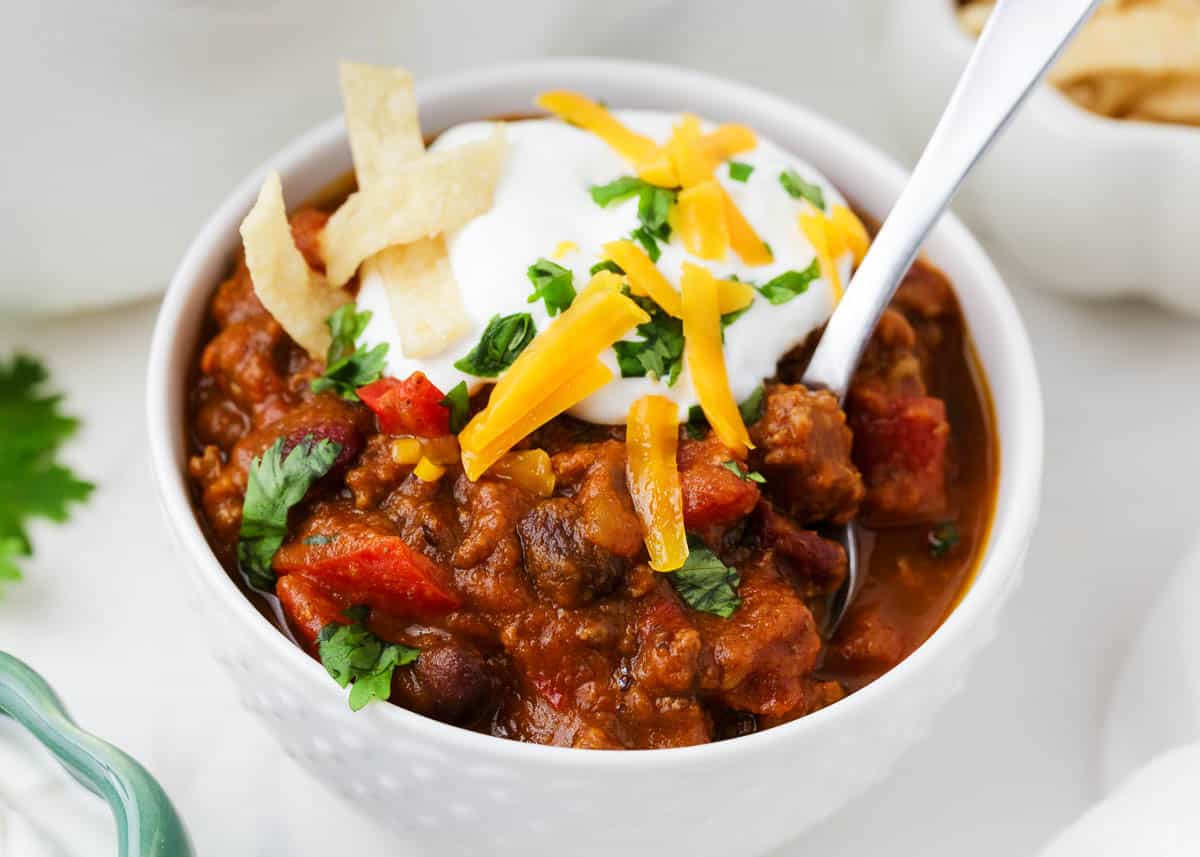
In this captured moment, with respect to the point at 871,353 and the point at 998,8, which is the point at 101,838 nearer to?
the point at 871,353

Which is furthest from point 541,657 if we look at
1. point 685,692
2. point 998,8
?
point 998,8

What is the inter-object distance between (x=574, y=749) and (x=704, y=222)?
996 millimetres

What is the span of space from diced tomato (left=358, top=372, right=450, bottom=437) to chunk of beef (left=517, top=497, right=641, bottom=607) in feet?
0.79

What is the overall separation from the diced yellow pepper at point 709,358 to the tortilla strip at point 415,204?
45 cm

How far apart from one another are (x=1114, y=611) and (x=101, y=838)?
2167 mm

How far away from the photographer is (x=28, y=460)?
3438 millimetres

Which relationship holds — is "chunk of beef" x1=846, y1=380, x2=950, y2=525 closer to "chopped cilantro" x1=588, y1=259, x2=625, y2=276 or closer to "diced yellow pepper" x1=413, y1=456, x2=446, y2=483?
"chopped cilantro" x1=588, y1=259, x2=625, y2=276

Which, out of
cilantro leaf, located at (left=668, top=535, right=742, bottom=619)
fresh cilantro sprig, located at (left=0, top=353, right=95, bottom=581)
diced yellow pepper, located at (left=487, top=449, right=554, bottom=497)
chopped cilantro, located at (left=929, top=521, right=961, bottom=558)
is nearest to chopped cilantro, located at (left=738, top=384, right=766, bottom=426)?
cilantro leaf, located at (left=668, top=535, right=742, bottom=619)

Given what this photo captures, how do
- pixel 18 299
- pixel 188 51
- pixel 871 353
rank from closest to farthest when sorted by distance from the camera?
pixel 871 353 → pixel 188 51 → pixel 18 299

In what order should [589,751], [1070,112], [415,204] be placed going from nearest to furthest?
[589,751]
[415,204]
[1070,112]

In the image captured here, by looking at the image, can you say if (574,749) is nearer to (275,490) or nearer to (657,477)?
(657,477)

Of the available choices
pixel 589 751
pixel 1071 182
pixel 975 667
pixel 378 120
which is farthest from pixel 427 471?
pixel 1071 182

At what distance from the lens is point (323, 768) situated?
2572mm

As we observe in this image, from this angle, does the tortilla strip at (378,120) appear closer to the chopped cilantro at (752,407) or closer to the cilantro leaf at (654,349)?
the cilantro leaf at (654,349)
